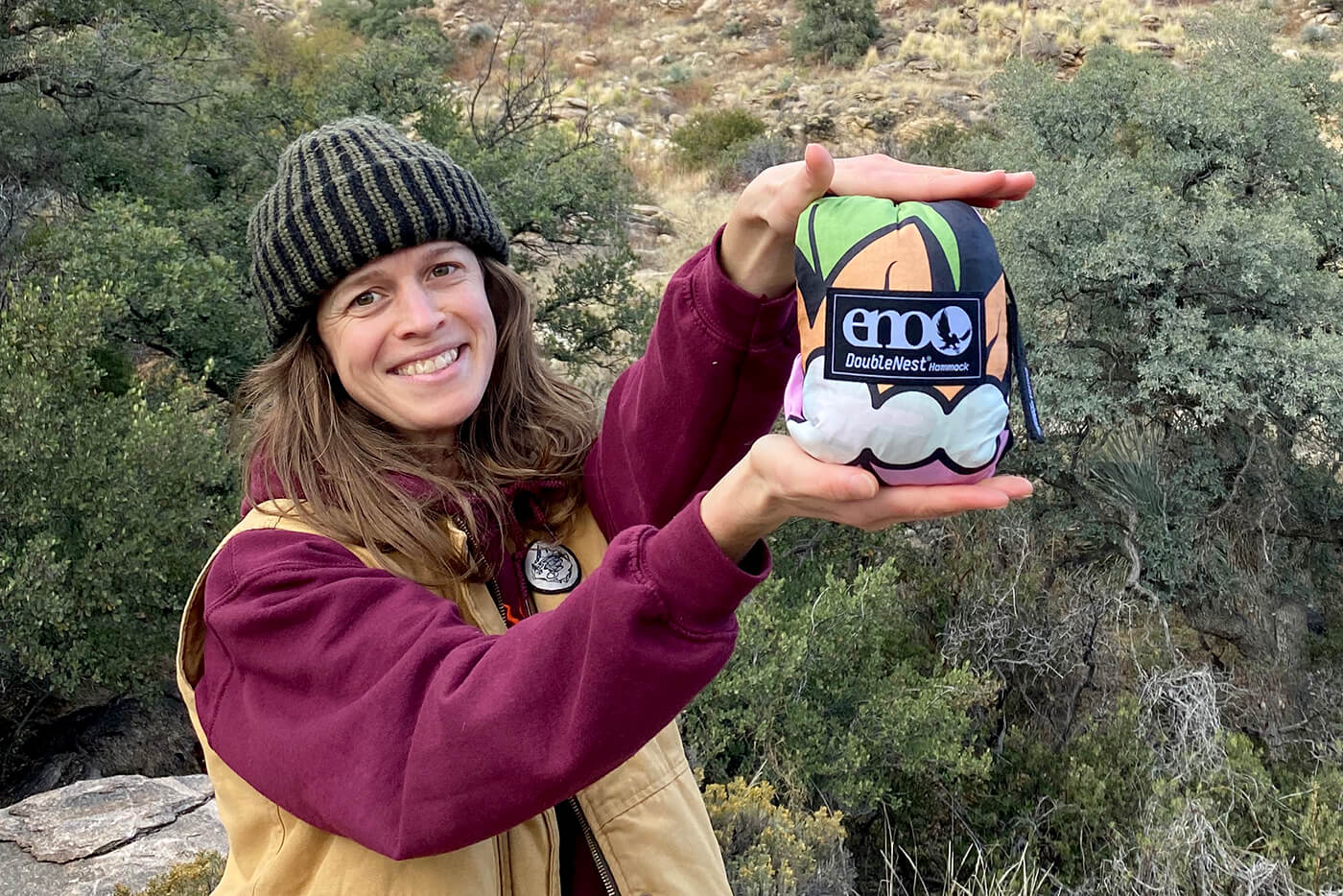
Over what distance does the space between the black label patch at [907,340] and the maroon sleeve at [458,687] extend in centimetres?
23

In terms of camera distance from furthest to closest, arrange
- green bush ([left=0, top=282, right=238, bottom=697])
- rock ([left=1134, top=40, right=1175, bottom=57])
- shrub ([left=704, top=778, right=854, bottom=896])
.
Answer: rock ([left=1134, top=40, right=1175, bottom=57]), green bush ([left=0, top=282, right=238, bottom=697]), shrub ([left=704, top=778, right=854, bottom=896])

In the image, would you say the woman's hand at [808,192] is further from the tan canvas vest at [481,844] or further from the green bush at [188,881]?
the green bush at [188,881]

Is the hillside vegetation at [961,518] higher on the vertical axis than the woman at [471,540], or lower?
lower

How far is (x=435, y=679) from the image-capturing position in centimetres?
107

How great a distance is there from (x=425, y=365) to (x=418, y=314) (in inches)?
3.2

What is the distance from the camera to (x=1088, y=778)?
14.4 feet

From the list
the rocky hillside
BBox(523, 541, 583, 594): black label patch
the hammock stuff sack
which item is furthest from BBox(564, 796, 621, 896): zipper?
the rocky hillside

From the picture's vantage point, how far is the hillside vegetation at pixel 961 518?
4.27m

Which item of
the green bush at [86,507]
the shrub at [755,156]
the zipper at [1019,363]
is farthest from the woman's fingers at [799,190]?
the shrub at [755,156]

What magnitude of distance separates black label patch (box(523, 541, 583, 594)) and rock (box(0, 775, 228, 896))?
7.92 feet

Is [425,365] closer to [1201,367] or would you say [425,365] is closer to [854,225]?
[854,225]

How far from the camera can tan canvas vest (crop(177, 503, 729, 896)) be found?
1.20m

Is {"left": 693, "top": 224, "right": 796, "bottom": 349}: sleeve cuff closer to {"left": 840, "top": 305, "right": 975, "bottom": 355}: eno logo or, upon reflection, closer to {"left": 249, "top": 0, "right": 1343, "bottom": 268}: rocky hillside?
{"left": 840, "top": 305, "right": 975, "bottom": 355}: eno logo

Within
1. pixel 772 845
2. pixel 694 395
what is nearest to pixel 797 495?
pixel 694 395
